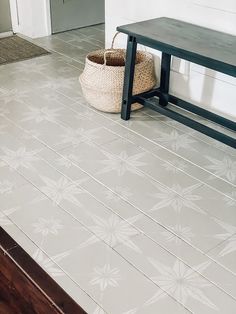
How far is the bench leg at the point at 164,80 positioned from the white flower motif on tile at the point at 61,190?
1.01m

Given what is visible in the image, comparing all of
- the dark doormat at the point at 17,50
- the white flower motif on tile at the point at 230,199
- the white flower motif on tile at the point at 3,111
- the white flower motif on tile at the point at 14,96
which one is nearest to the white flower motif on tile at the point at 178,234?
the white flower motif on tile at the point at 230,199

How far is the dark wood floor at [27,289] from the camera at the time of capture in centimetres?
159

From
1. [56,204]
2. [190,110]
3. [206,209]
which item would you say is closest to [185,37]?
[190,110]

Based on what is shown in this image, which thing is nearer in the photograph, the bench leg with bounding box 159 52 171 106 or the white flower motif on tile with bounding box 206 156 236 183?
the white flower motif on tile with bounding box 206 156 236 183

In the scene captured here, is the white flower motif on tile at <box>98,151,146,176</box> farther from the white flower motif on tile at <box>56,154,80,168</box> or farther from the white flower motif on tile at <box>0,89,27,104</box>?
the white flower motif on tile at <box>0,89,27,104</box>

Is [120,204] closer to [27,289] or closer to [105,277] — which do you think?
[105,277]

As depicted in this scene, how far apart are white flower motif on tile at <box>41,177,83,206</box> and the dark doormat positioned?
1.82 meters

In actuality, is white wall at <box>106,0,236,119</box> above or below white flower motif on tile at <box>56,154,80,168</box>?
above

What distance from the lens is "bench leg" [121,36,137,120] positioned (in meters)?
2.70

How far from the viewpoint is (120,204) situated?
2.12 m

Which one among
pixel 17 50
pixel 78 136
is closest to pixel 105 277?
pixel 78 136

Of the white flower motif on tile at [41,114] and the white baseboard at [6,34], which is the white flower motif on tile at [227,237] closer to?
the white flower motif on tile at [41,114]

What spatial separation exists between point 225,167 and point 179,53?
632 mm

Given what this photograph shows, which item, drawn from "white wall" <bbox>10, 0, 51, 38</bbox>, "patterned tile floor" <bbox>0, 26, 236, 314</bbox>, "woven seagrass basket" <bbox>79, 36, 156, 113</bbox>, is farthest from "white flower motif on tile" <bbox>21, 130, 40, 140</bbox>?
"white wall" <bbox>10, 0, 51, 38</bbox>
